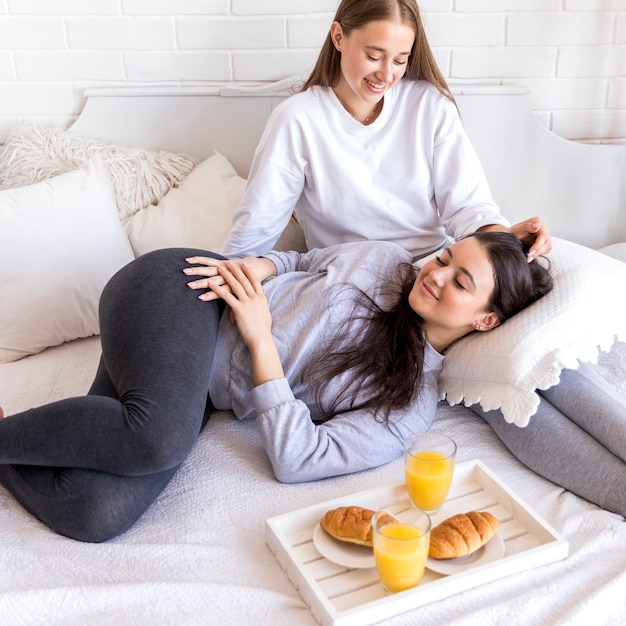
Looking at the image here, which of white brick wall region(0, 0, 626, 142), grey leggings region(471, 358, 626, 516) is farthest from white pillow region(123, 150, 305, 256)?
grey leggings region(471, 358, 626, 516)

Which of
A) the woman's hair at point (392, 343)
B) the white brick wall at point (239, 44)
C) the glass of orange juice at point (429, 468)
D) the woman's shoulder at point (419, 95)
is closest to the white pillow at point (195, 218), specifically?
the white brick wall at point (239, 44)

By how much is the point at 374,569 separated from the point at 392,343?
50cm

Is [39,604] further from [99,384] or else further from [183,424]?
[99,384]

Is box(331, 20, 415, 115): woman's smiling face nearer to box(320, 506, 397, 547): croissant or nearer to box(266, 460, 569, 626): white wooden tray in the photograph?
box(266, 460, 569, 626): white wooden tray

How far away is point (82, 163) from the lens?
2283 millimetres

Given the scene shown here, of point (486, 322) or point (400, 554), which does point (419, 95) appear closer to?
point (486, 322)

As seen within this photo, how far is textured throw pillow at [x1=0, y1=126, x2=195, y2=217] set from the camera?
232cm

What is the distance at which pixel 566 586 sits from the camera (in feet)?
4.04

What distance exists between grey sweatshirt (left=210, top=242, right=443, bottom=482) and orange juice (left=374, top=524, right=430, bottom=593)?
1.07 feet

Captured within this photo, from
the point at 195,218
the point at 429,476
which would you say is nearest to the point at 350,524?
the point at 429,476

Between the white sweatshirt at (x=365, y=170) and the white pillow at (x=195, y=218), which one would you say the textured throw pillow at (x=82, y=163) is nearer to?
the white pillow at (x=195, y=218)

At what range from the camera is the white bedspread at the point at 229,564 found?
1186mm

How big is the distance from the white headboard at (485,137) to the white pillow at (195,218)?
0.53 feet

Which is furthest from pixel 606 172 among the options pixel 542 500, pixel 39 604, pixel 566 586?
pixel 39 604
